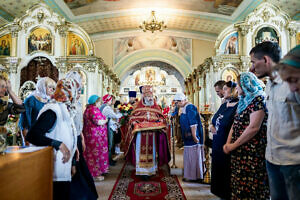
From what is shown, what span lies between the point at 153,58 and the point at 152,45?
1.02 metres

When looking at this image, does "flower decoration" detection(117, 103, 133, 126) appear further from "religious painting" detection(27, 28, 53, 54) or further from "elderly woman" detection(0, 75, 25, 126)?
"religious painting" detection(27, 28, 53, 54)

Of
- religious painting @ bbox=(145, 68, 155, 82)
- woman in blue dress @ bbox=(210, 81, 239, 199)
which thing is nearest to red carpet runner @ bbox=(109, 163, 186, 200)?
woman in blue dress @ bbox=(210, 81, 239, 199)

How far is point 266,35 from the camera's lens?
10.8m

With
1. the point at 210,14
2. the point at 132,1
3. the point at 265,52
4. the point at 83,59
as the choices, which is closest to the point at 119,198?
the point at 265,52

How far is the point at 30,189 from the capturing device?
1.48 metres

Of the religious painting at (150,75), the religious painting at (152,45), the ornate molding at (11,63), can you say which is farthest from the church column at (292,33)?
the religious painting at (150,75)

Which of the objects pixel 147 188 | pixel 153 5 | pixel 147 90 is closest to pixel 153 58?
pixel 153 5

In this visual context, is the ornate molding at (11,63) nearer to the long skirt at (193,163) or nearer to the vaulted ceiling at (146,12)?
the vaulted ceiling at (146,12)

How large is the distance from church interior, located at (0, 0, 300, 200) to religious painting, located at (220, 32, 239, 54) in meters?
0.05

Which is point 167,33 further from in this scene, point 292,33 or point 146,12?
point 292,33

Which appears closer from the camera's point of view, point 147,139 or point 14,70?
point 147,139

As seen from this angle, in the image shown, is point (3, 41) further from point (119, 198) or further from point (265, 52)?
point (265, 52)

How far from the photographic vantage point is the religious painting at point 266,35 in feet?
35.1

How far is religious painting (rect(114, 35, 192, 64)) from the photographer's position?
1634 cm
